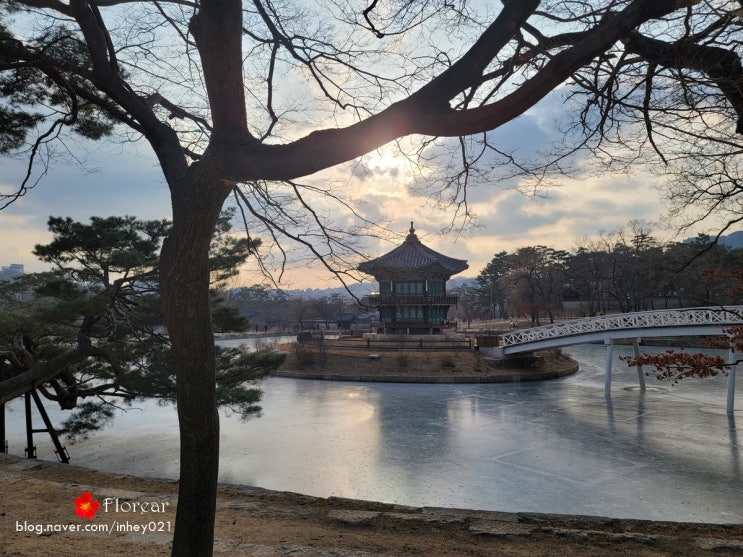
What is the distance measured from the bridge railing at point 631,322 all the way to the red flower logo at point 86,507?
14.0 m

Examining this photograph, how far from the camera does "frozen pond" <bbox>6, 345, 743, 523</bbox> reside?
7496 mm

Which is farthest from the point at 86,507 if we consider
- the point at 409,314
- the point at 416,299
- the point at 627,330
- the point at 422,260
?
the point at 422,260

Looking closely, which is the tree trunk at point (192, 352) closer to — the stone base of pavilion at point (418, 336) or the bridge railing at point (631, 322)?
the bridge railing at point (631, 322)

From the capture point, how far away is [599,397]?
1658 cm

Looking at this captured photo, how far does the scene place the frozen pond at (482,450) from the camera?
7.50 m

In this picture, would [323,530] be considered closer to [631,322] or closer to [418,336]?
[631,322]

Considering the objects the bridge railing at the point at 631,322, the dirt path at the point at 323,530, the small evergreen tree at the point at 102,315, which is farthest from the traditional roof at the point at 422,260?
the dirt path at the point at 323,530

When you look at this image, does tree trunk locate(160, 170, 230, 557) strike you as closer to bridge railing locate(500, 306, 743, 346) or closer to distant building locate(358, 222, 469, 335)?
bridge railing locate(500, 306, 743, 346)

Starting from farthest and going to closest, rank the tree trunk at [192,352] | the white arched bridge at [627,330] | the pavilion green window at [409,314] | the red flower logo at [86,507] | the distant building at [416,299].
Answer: the pavilion green window at [409,314]
the distant building at [416,299]
the white arched bridge at [627,330]
the red flower logo at [86,507]
the tree trunk at [192,352]

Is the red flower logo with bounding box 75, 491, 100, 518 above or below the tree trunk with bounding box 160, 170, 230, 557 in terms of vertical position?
below

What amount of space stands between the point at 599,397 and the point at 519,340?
17.7 feet

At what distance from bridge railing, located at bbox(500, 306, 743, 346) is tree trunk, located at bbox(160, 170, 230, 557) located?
13.7 meters

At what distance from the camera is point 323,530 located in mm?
3875

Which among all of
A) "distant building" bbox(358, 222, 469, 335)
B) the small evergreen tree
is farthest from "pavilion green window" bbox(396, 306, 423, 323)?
the small evergreen tree
